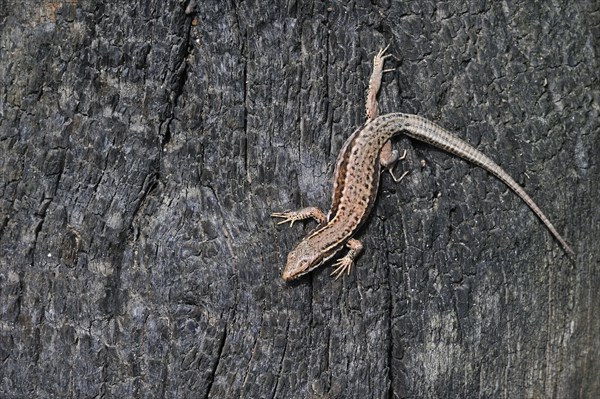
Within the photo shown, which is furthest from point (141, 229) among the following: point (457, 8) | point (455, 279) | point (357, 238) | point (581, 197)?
point (581, 197)

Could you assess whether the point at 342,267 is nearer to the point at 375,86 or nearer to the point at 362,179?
the point at 362,179

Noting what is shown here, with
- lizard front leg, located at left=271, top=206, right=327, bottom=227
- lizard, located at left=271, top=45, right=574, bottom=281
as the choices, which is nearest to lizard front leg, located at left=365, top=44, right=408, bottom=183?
lizard, located at left=271, top=45, right=574, bottom=281

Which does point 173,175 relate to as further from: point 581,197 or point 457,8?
point 581,197

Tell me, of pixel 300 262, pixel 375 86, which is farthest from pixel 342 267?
pixel 375 86

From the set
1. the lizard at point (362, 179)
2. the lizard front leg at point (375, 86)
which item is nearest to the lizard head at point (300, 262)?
the lizard at point (362, 179)

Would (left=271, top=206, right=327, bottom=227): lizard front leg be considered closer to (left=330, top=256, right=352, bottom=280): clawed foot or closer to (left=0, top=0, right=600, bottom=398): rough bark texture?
(left=0, top=0, right=600, bottom=398): rough bark texture

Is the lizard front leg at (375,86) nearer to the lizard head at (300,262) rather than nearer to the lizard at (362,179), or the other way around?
the lizard at (362,179)
